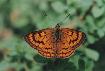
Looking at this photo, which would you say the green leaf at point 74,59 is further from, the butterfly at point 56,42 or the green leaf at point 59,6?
the green leaf at point 59,6

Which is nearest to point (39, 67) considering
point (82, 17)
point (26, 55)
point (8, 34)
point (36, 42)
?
point (26, 55)

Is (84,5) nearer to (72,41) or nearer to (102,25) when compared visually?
(102,25)

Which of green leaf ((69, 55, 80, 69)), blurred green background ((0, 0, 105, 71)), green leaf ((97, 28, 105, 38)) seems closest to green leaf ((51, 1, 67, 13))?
blurred green background ((0, 0, 105, 71))

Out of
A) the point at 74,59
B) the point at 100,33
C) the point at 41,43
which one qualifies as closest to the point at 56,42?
the point at 41,43

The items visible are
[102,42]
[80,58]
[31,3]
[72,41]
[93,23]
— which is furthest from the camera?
[31,3]

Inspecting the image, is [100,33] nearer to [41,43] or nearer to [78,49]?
[78,49]

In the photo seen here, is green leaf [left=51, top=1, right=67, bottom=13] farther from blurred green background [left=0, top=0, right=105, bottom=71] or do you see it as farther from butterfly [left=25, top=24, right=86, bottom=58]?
butterfly [left=25, top=24, right=86, bottom=58]

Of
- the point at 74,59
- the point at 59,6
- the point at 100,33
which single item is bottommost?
the point at 74,59
